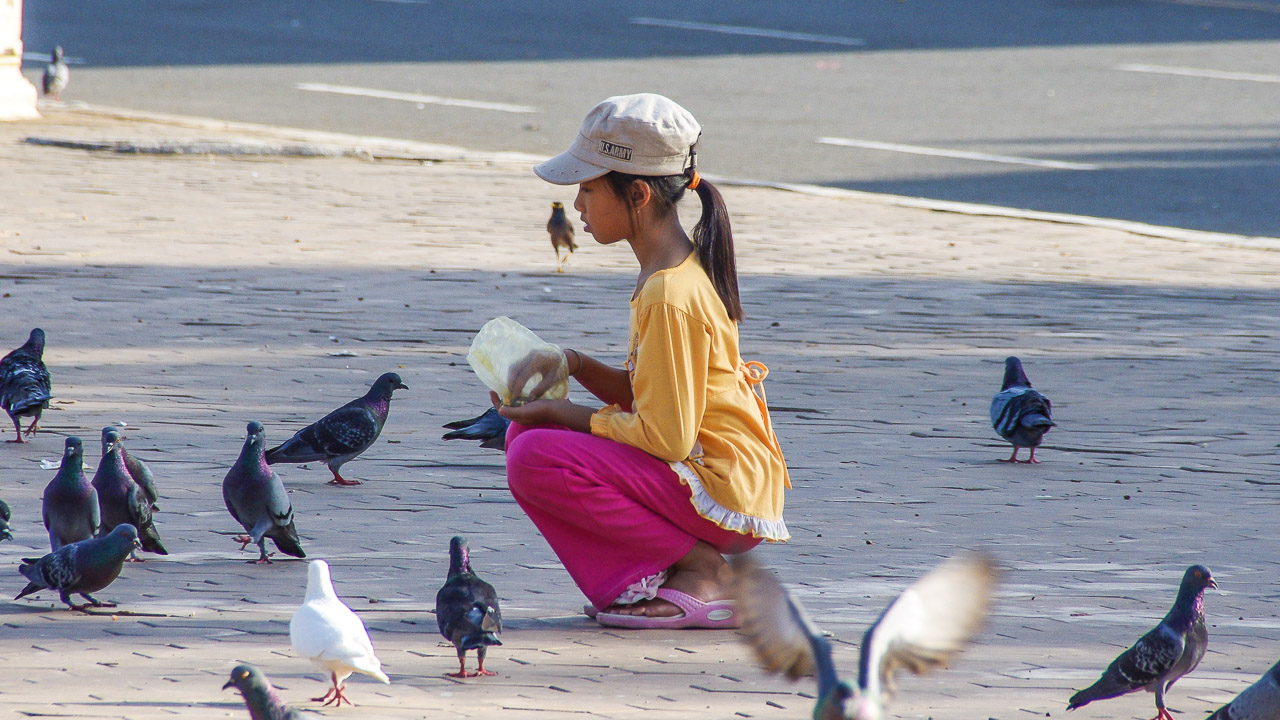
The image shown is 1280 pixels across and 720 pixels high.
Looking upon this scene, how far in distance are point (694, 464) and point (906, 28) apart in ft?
70.1

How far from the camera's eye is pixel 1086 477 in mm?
6770

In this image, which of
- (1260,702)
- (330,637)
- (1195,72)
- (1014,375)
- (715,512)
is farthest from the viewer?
(1195,72)

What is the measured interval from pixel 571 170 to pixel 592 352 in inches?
162

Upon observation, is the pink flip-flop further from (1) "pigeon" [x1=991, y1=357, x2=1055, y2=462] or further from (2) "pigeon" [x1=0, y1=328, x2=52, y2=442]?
(2) "pigeon" [x1=0, y1=328, x2=52, y2=442]

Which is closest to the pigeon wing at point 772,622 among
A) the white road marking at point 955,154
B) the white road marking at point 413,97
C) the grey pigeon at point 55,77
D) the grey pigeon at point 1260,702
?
the grey pigeon at point 1260,702

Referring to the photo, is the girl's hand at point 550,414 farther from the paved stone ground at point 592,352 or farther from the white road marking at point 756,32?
the white road marking at point 756,32

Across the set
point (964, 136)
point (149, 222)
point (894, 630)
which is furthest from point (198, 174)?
point (894, 630)

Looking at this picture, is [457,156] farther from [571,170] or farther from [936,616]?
[936,616]

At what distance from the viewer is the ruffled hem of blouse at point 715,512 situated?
455 centimetres

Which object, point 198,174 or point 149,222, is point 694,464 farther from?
point 198,174

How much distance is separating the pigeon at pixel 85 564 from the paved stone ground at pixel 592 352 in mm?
120

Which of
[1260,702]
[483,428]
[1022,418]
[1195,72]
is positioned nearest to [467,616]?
[1260,702]

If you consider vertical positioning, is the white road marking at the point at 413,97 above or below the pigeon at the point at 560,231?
above

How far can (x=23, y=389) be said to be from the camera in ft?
21.6
